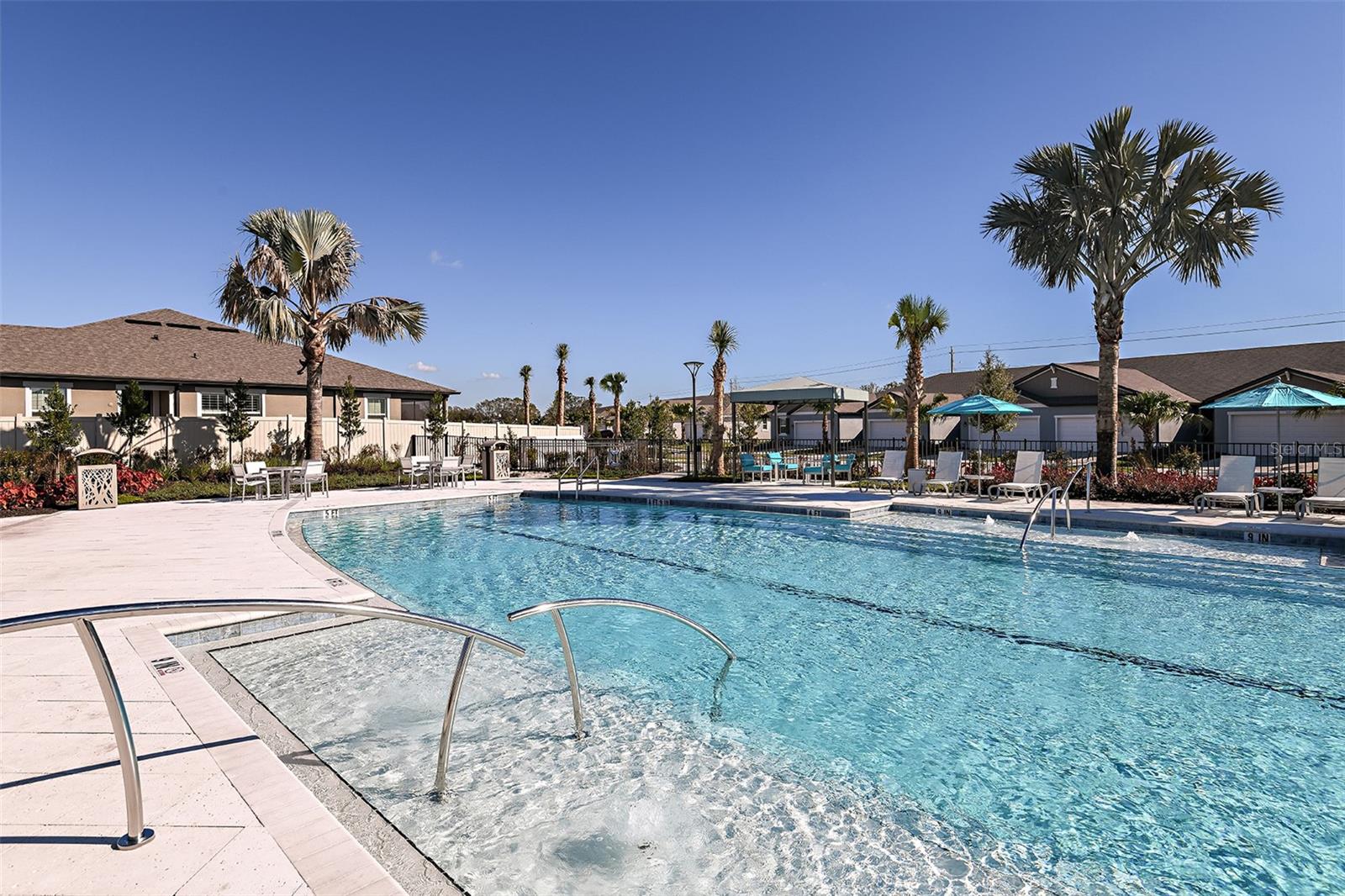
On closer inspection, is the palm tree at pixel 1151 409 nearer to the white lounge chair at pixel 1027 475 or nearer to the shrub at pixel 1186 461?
the shrub at pixel 1186 461

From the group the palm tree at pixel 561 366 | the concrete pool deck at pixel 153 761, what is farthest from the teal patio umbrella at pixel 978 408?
the palm tree at pixel 561 366

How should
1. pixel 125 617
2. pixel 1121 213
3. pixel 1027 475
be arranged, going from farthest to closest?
pixel 1027 475
pixel 1121 213
pixel 125 617

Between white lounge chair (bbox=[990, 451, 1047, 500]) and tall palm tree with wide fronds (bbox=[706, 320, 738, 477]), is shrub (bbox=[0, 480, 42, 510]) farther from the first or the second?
white lounge chair (bbox=[990, 451, 1047, 500])

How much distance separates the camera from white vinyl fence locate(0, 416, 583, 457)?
18.2 metres

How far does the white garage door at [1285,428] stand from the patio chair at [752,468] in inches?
707

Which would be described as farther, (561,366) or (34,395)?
(561,366)

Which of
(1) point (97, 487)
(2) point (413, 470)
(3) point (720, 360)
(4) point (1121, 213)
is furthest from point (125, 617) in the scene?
(3) point (720, 360)

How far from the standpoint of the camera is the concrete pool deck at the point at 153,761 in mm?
2264

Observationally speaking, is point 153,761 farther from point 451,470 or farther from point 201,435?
point 201,435

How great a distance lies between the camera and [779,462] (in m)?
20.2

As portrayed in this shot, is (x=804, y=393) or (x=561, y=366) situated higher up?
(x=561, y=366)

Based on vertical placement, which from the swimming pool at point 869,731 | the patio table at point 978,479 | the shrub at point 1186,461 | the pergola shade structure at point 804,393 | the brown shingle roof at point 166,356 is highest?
the brown shingle roof at point 166,356

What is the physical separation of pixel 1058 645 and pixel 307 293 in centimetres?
1970

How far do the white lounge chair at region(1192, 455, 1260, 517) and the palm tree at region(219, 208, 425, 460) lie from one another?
20041 mm
